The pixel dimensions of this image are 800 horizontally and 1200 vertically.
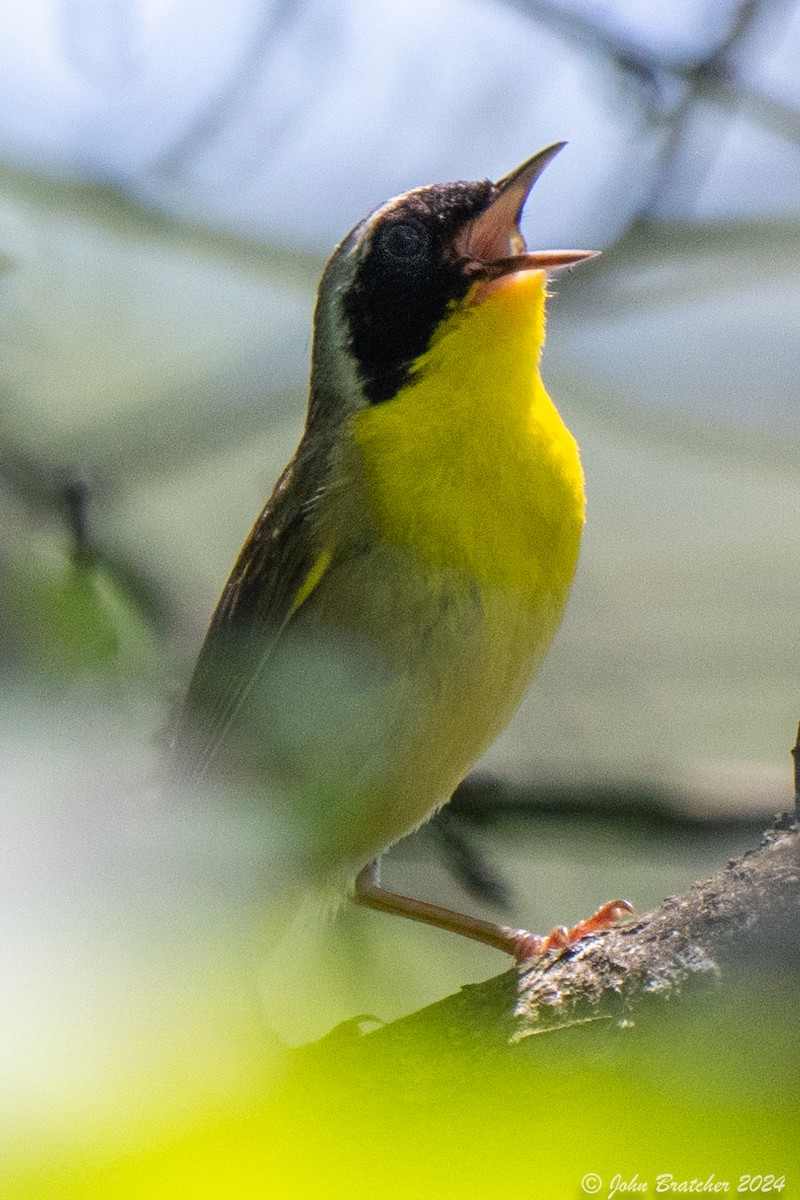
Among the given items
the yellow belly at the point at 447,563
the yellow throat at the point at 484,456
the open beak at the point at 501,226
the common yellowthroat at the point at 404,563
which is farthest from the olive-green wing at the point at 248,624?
the open beak at the point at 501,226

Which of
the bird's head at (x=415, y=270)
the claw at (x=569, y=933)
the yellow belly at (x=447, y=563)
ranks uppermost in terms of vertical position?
the bird's head at (x=415, y=270)

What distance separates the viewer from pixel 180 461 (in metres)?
4.81

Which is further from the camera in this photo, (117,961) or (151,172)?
(151,172)

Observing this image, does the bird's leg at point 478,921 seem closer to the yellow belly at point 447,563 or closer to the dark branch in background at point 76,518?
the yellow belly at point 447,563

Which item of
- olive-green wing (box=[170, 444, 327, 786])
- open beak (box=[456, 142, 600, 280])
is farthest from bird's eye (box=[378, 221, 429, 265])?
olive-green wing (box=[170, 444, 327, 786])

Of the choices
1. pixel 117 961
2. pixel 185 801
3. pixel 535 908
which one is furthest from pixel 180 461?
pixel 117 961

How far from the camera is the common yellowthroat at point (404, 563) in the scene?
3.54 m

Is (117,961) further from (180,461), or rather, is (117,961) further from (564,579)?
(180,461)

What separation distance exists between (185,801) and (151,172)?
2683 millimetres

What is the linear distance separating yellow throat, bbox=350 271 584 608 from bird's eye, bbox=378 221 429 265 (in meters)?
0.26

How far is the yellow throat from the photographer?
3588 millimetres

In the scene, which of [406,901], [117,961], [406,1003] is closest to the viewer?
[117,961]

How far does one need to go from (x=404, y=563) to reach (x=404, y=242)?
1.15 m

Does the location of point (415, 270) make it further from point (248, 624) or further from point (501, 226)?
point (248, 624)
